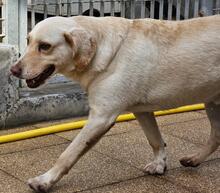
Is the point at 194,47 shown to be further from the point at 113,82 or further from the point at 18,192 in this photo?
the point at 18,192

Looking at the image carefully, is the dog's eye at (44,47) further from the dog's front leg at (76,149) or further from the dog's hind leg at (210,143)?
the dog's hind leg at (210,143)

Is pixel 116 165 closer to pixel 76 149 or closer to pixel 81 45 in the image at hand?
pixel 76 149

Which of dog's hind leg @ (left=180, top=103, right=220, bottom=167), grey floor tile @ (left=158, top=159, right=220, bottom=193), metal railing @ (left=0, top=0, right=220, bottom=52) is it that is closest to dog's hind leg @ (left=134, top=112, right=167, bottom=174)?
grey floor tile @ (left=158, top=159, right=220, bottom=193)

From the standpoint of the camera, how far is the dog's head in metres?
4.48

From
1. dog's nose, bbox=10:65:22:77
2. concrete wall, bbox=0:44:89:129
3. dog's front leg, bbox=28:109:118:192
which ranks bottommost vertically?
concrete wall, bbox=0:44:89:129

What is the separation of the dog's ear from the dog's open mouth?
20cm

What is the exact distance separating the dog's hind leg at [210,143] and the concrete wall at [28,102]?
Answer: 2.08 m

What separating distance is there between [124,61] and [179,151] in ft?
5.00

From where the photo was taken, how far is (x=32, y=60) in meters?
4.47

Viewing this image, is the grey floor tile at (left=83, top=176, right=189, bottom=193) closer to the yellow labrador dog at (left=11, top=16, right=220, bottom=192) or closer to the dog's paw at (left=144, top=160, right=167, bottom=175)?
the dog's paw at (left=144, top=160, right=167, bottom=175)

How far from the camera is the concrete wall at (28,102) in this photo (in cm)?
650

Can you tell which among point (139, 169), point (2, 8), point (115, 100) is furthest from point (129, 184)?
point (2, 8)

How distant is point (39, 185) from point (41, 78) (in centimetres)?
81

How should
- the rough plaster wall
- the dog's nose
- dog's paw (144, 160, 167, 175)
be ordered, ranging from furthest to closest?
the rough plaster wall → dog's paw (144, 160, 167, 175) → the dog's nose
